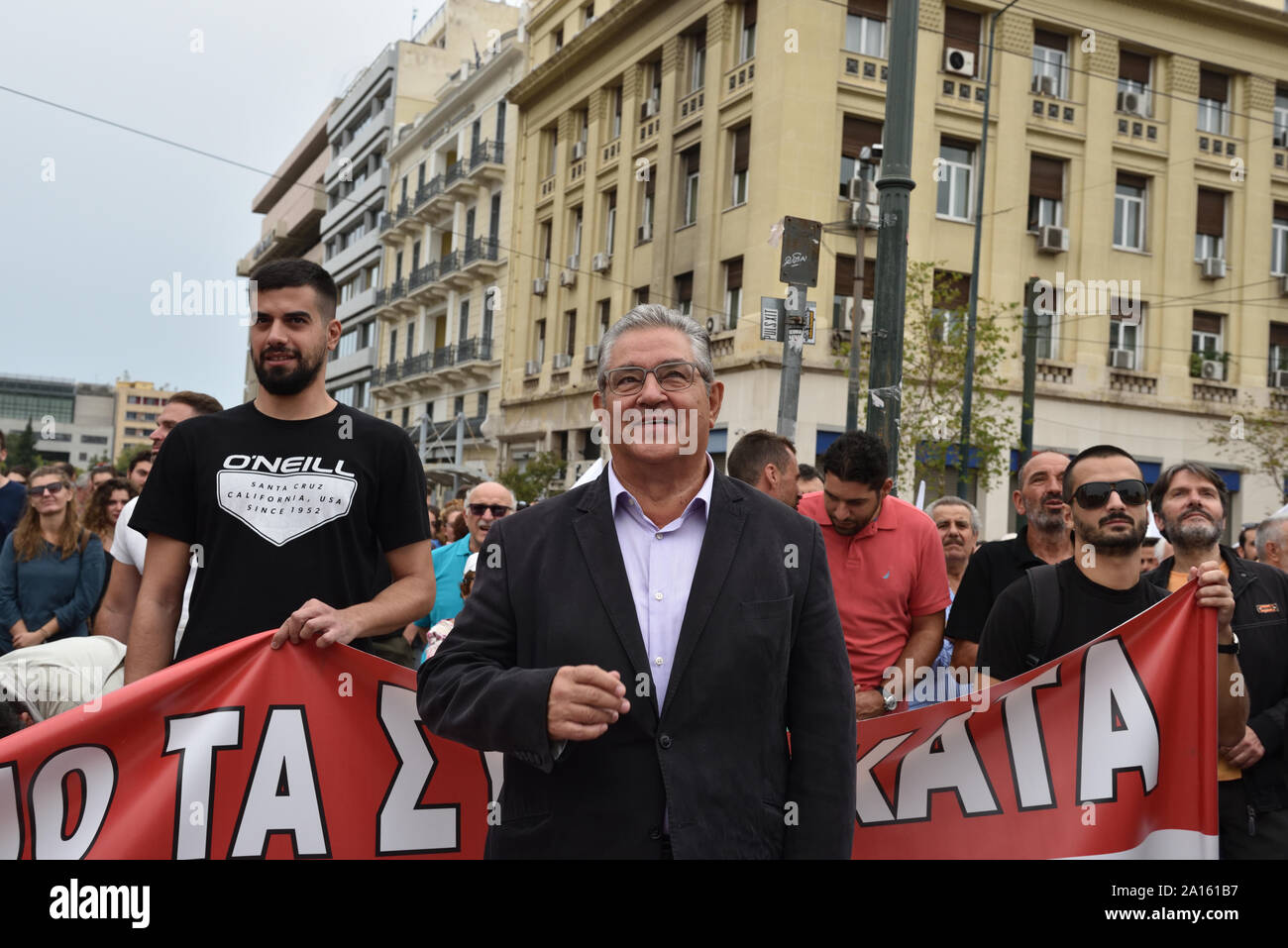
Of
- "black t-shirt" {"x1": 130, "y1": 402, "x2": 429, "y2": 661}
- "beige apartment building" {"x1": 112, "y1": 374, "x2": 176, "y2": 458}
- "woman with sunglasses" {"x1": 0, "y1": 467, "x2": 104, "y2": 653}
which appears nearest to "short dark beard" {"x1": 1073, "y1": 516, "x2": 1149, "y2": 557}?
"black t-shirt" {"x1": 130, "y1": 402, "x2": 429, "y2": 661}

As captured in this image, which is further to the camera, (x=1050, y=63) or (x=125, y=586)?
(x=1050, y=63)

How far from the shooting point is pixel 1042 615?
161 inches

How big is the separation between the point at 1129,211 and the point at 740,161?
946cm

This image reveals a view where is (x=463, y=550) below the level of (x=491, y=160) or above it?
below

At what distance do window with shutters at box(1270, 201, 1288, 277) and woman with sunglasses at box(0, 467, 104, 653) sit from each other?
95.9ft

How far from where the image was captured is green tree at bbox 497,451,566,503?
31188 millimetres

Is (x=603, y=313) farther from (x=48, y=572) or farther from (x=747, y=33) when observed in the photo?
(x=48, y=572)

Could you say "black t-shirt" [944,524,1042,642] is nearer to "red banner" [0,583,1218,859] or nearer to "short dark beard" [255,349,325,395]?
"red banner" [0,583,1218,859]

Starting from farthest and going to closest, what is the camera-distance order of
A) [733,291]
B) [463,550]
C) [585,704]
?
1. [733,291]
2. [463,550]
3. [585,704]

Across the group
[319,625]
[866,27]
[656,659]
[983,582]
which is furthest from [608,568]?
[866,27]

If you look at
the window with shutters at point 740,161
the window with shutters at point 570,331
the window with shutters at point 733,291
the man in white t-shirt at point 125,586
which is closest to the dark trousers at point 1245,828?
the man in white t-shirt at point 125,586

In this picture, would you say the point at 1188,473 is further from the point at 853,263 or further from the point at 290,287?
the point at 853,263
